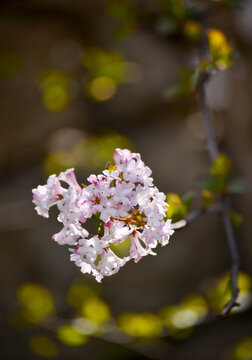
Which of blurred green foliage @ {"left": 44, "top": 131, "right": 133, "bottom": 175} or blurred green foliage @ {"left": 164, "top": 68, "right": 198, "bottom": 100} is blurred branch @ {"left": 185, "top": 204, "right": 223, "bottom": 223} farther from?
blurred green foliage @ {"left": 44, "top": 131, "right": 133, "bottom": 175}

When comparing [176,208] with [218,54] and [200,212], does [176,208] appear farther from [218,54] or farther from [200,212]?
[218,54]

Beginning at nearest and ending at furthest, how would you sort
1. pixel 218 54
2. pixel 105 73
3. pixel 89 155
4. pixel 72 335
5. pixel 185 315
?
pixel 218 54 < pixel 72 335 < pixel 185 315 < pixel 105 73 < pixel 89 155

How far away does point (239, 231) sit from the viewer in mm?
2119

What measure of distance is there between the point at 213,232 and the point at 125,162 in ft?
4.95

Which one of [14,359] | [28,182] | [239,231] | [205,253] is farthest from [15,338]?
[239,231]

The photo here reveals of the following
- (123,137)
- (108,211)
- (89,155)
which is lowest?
(108,211)

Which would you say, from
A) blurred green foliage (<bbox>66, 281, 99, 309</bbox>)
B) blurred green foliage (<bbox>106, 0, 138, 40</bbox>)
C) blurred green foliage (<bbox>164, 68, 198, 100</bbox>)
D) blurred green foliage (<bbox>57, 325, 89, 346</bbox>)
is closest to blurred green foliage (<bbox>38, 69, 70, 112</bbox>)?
blurred green foliage (<bbox>106, 0, 138, 40</bbox>)

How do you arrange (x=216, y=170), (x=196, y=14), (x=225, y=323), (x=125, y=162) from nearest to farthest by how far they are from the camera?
(x=125, y=162), (x=216, y=170), (x=196, y=14), (x=225, y=323)

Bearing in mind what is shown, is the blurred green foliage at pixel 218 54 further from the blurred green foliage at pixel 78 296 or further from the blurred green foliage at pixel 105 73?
the blurred green foliage at pixel 78 296

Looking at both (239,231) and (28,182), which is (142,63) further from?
(239,231)

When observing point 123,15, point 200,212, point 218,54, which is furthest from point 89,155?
point 200,212

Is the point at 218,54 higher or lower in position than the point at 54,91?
lower

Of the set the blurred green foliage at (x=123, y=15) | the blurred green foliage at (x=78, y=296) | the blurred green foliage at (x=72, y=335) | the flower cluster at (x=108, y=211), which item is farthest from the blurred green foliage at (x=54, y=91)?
the flower cluster at (x=108, y=211)

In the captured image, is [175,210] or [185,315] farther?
[185,315]
